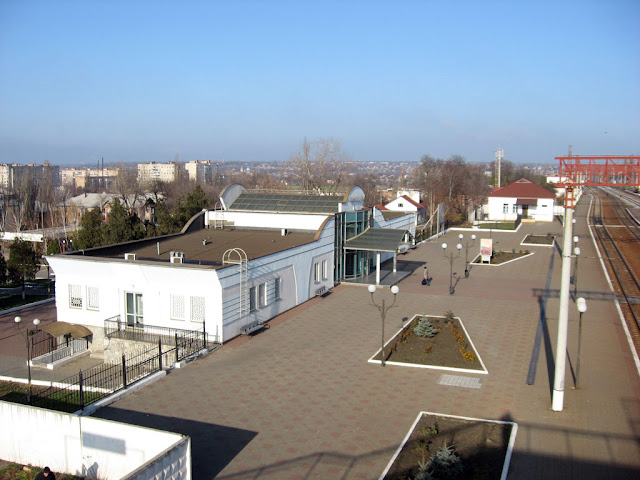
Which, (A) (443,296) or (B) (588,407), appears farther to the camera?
(A) (443,296)

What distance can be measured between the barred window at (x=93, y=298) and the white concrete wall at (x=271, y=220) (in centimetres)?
970

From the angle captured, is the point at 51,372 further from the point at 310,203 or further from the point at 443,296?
the point at 443,296

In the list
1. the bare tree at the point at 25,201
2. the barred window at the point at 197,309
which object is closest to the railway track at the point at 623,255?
the barred window at the point at 197,309

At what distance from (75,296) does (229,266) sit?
6.55m

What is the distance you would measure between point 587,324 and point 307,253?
→ 1167 cm

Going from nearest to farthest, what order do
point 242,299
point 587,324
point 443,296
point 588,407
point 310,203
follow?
point 588,407 < point 242,299 < point 587,324 < point 443,296 < point 310,203

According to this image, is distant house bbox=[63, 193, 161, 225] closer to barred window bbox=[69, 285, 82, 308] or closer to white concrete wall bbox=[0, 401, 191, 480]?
barred window bbox=[69, 285, 82, 308]

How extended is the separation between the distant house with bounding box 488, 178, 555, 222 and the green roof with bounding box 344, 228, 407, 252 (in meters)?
39.2

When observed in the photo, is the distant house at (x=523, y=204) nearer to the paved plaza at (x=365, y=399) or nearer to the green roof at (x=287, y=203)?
the green roof at (x=287, y=203)

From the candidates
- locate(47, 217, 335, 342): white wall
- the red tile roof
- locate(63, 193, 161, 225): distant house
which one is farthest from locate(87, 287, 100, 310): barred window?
the red tile roof

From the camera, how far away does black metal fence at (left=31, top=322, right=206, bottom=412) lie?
1490 centimetres

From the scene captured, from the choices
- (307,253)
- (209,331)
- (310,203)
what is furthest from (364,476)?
(310,203)

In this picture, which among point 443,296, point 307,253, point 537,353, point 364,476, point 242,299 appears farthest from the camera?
point 443,296

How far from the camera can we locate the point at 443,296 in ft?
87.3
